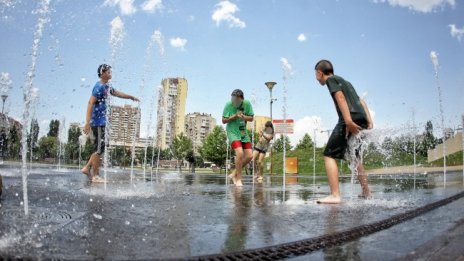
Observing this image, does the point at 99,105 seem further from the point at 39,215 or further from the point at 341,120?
the point at 39,215

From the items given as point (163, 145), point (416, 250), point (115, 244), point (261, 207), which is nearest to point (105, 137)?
point (261, 207)

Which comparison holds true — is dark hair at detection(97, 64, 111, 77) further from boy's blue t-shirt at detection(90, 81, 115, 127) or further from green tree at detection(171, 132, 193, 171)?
green tree at detection(171, 132, 193, 171)

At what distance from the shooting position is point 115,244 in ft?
7.59

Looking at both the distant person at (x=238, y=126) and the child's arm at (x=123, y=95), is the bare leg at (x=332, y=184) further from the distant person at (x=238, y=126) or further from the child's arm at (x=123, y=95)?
the child's arm at (x=123, y=95)

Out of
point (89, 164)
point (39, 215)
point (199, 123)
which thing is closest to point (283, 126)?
point (89, 164)

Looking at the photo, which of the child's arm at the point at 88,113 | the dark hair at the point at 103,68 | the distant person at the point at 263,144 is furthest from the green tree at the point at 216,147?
the child's arm at the point at 88,113

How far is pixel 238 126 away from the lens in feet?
27.5

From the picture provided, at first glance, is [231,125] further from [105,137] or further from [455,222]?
[455,222]

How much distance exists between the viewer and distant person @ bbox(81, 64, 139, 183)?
748 cm

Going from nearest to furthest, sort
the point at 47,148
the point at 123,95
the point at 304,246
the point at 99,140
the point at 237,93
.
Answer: the point at 304,246
the point at 99,140
the point at 123,95
the point at 237,93
the point at 47,148

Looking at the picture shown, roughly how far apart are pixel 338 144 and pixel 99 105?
176 inches

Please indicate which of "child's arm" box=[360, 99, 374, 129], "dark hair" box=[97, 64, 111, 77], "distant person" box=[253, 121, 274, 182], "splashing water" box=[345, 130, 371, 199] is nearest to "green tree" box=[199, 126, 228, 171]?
"distant person" box=[253, 121, 274, 182]

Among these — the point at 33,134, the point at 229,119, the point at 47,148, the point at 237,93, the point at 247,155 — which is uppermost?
the point at 33,134

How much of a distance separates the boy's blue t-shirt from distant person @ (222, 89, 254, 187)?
226cm
